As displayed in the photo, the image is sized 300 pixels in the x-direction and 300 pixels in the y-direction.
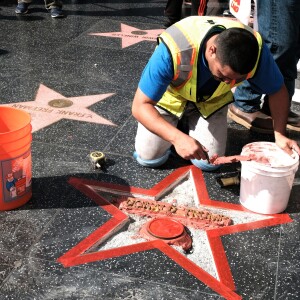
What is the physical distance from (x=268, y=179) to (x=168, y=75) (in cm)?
78

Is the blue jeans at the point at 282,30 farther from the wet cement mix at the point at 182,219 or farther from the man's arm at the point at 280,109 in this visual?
the wet cement mix at the point at 182,219

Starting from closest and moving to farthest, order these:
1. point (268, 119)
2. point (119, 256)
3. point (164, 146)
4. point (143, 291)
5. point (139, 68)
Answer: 1. point (143, 291)
2. point (119, 256)
3. point (164, 146)
4. point (268, 119)
5. point (139, 68)

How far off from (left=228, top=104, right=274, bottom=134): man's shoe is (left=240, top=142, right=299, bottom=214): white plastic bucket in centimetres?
98

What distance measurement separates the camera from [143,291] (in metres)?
2.40

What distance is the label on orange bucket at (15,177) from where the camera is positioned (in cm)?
278

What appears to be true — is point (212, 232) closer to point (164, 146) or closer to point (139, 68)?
point (164, 146)

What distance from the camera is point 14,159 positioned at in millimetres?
2775

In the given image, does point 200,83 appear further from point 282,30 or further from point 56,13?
point 56,13

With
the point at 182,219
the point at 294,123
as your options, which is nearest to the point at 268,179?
the point at 182,219

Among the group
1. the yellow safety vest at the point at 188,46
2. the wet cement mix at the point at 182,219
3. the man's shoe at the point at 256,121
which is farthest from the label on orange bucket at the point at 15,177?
the man's shoe at the point at 256,121

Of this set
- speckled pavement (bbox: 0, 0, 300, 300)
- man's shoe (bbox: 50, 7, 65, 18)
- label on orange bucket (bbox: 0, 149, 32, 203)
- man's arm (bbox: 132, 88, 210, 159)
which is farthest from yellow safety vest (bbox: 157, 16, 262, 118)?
man's shoe (bbox: 50, 7, 65, 18)

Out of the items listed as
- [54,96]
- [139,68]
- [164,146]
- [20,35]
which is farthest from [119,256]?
[20,35]

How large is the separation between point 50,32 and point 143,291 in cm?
460

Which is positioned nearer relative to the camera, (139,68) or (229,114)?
(229,114)
